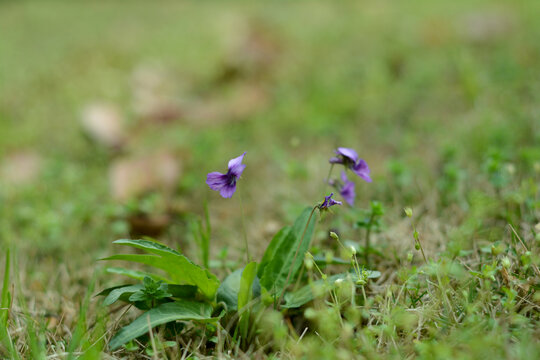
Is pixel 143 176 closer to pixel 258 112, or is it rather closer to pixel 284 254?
pixel 258 112

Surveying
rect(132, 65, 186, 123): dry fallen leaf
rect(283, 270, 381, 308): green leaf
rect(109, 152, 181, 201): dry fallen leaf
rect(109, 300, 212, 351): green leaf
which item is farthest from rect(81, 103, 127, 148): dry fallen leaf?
rect(283, 270, 381, 308): green leaf

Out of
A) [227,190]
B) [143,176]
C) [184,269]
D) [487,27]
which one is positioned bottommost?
[143,176]

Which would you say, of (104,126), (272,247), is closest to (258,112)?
(104,126)

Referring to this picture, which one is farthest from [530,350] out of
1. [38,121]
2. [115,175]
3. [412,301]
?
[38,121]

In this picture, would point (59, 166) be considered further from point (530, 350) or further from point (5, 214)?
point (530, 350)

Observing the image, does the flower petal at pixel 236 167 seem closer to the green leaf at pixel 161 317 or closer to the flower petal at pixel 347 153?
the flower petal at pixel 347 153

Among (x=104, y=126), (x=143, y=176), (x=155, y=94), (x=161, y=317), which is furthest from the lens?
(x=155, y=94)
